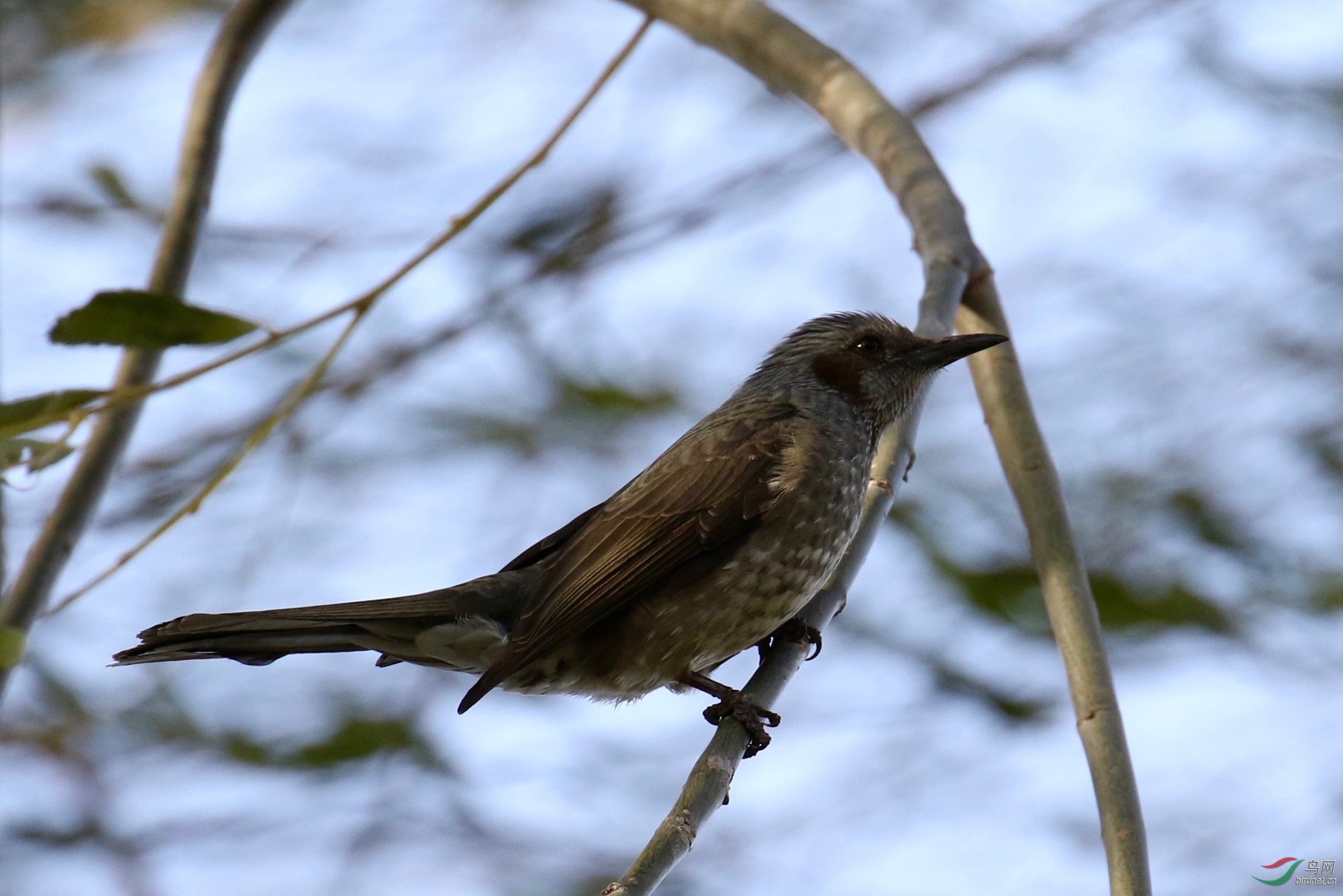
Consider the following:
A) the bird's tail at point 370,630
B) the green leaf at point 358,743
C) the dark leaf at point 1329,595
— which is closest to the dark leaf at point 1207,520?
the dark leaf at point 1329,595

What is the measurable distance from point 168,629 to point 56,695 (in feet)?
9.21

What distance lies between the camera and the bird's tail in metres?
3.06

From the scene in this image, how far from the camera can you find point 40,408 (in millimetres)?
2834

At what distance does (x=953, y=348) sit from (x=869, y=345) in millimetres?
676

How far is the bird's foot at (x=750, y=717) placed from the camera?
3021mm

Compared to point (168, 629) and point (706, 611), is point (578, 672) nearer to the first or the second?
point (706, 611)

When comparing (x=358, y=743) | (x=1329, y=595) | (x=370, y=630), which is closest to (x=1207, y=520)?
(x=1329, y=595)

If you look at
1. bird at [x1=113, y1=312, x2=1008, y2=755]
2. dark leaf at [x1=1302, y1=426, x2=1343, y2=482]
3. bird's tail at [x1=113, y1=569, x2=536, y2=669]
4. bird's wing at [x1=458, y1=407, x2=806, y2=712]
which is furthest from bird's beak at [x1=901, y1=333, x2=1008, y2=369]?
dark leaf at [x1=1302, y1=426, x2=1343, y2=482]

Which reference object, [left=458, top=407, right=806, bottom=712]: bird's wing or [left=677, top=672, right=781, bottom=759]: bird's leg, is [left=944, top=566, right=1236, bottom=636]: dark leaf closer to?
[left=458, top=407, right=806, bottom=712]: bird's wing

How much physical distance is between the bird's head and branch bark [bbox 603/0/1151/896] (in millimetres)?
423

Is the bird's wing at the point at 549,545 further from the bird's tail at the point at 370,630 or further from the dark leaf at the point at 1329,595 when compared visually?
the dark leaf at the point at 1329,595

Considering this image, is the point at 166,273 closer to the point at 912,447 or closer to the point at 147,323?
the point at 147,323

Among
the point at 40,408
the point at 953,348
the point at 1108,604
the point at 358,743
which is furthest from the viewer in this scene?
the point at 358,743

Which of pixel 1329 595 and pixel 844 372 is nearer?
pixel 844 372
